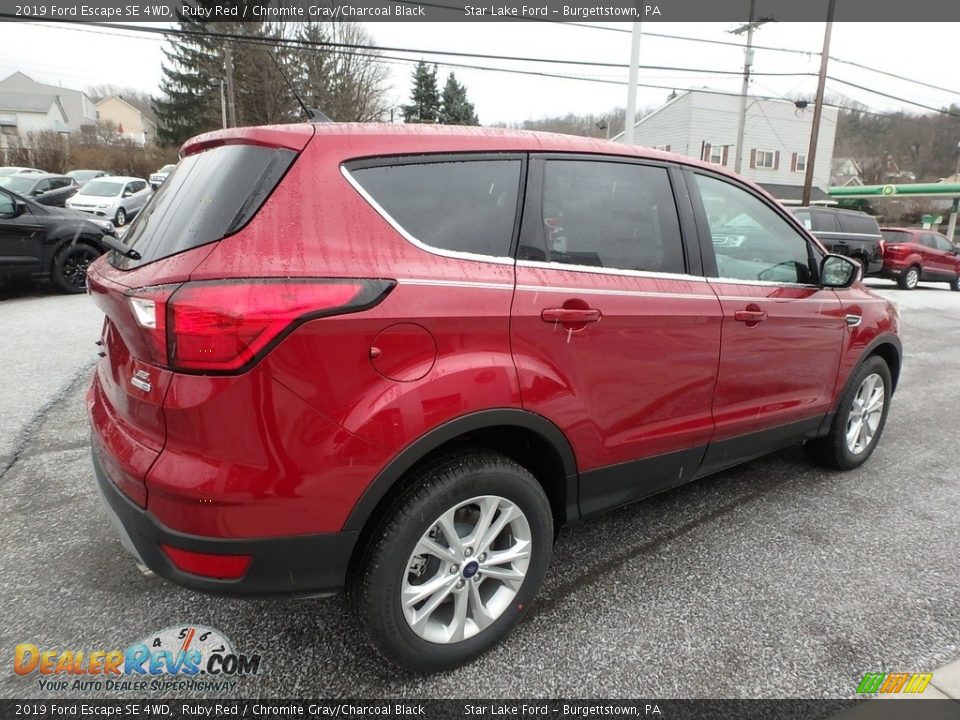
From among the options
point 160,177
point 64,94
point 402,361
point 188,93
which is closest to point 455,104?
point 188,93

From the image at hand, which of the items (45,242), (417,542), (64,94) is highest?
(64,94)

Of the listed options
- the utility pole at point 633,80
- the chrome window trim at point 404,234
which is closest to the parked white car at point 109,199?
the utility pole at point 633,80

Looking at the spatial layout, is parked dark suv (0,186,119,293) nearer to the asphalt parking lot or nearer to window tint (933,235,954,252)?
the asphalt parking lot

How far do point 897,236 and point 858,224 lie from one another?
276 centimetres

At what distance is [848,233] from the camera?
14.7 m

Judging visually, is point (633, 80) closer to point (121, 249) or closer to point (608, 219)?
point (608, 219)

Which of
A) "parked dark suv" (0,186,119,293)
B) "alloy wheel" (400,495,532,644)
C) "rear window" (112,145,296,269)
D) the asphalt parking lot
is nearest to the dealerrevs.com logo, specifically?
the asphalt parking lot

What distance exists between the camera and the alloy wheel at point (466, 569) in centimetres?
200

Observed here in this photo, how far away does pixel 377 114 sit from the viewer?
32.5 metres

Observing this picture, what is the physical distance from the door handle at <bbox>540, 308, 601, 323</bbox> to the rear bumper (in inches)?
37.1

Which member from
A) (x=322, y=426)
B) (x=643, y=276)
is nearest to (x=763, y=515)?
(x=643, y=276)

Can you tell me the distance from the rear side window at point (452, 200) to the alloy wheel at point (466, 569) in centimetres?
86

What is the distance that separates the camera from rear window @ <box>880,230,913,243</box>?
54.0ft

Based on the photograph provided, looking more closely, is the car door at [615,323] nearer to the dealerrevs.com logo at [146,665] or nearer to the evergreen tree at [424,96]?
the dealerrevs.com logo at [146,665]
